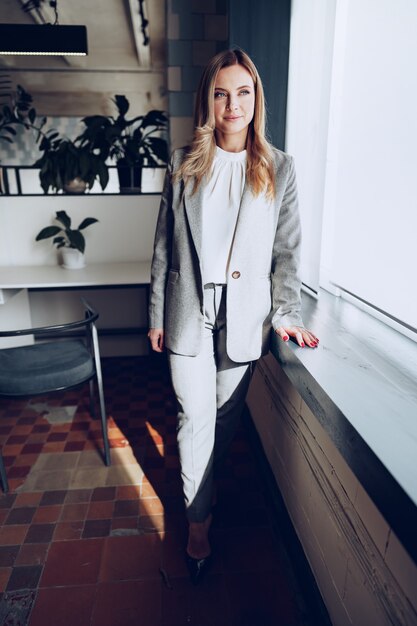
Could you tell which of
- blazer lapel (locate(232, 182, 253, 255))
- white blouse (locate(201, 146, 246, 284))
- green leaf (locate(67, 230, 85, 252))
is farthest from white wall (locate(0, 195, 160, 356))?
blazer lapel (locate(232, 182, 253, 255))

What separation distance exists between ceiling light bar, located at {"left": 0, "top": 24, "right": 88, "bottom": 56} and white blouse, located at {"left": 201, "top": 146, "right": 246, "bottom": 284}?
337 cm

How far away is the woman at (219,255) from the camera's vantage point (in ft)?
4.69

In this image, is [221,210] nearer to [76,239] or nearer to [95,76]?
[76,239]

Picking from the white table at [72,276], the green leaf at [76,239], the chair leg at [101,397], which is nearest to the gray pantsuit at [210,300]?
the chair leg at [101,397]

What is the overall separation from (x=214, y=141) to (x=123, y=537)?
1590 mm

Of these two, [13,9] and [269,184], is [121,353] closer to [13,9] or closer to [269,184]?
[269,184]

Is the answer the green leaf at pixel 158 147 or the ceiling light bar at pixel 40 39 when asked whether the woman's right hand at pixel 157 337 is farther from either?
the ceiling light bar at pixel 40 39

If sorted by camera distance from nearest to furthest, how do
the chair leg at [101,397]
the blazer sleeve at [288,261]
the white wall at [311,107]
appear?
the blazer sleeve at [288,261] → the white wall at [311,107] → the chair leg at [101,397]

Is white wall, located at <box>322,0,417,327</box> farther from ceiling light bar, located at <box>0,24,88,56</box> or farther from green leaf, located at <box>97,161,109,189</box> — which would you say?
ceiling light bar, located at <box>0,24,88,56</box>

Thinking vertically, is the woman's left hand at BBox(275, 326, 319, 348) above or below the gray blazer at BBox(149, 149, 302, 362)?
below

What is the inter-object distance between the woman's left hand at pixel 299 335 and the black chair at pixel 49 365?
0.95 metres

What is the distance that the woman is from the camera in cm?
143

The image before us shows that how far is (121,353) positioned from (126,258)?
0.81 meters

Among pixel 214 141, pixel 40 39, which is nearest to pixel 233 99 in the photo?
pixel 214 141
